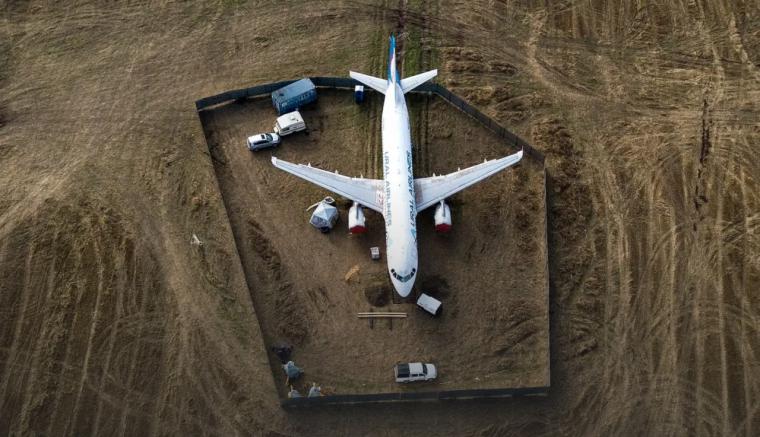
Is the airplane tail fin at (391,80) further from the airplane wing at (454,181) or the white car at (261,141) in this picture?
the airplane wing at (454,181)

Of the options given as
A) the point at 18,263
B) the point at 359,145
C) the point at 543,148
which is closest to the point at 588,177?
the point at 543,148

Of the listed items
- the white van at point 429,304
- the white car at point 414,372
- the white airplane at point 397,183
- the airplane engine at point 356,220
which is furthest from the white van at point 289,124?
the white car at point 414,372

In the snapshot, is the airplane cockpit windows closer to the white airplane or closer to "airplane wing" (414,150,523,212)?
the white airplane

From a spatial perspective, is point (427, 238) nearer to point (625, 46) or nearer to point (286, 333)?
point (286, 333)

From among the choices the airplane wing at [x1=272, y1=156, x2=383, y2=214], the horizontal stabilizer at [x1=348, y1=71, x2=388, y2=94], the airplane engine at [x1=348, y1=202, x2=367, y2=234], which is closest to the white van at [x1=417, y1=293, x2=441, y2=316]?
the airplane engine at [x1=348, y1=202, x2=367, y2=234]

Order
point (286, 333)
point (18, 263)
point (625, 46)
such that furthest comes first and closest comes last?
point (625, 46) → point (18, 263) → point (286, 333)

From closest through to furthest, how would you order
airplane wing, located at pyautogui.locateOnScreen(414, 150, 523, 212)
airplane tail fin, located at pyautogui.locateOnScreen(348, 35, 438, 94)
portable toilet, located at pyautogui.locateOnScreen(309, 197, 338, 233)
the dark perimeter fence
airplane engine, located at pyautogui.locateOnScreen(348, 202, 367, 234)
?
1. airplane engine, located at pyautogui.locateOnScreen(348, 202, 367, 234)
2. portable toilet, located at pyautogui.locateOnScreen(309, 197, 338, 233)
3. airplane wing, located at pyautogui.locateOnScreen(414, 150, 523, 212)
4. airplane tail fin, located at pyautogui.locateOnScreen(348, 35, 438, 94)
5. the dark perimeter fence
